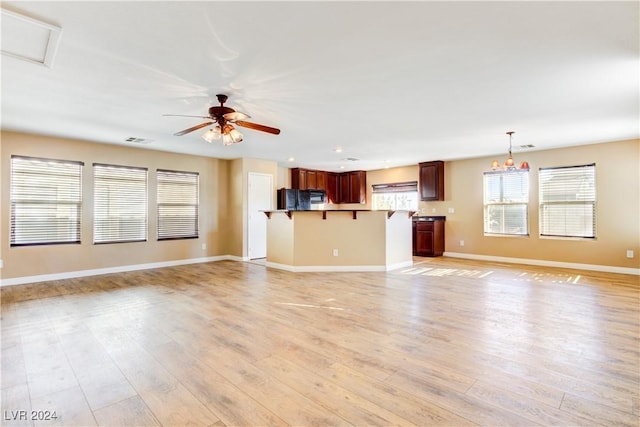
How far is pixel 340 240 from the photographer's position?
591 cm

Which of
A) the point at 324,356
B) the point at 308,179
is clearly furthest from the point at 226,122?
the point at 308,179

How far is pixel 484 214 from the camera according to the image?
729cm

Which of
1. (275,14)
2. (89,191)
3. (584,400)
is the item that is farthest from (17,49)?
(584,400)

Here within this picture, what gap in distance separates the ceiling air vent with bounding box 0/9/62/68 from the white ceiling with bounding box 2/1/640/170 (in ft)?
0.18

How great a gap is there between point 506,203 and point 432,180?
1.68 meters

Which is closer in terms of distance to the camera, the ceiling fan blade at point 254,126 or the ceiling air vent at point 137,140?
the ceiling fan blade at point 254,126

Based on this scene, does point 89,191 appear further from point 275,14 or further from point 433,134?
point 433,134

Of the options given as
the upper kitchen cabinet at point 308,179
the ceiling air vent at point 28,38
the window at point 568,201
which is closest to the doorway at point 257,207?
the upper kitchen cabinet at point 308,179

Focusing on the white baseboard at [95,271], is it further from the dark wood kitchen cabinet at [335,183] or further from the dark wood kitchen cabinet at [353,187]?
the dark wood kitchen cabinet at [353,187]

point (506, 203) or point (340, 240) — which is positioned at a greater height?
point (506, 203)

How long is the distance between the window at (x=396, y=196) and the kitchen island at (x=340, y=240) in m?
2.83

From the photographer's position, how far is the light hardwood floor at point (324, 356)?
179cm

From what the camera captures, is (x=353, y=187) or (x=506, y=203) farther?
(x=353, y=187)

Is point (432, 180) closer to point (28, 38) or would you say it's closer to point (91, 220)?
point (91, 220)
